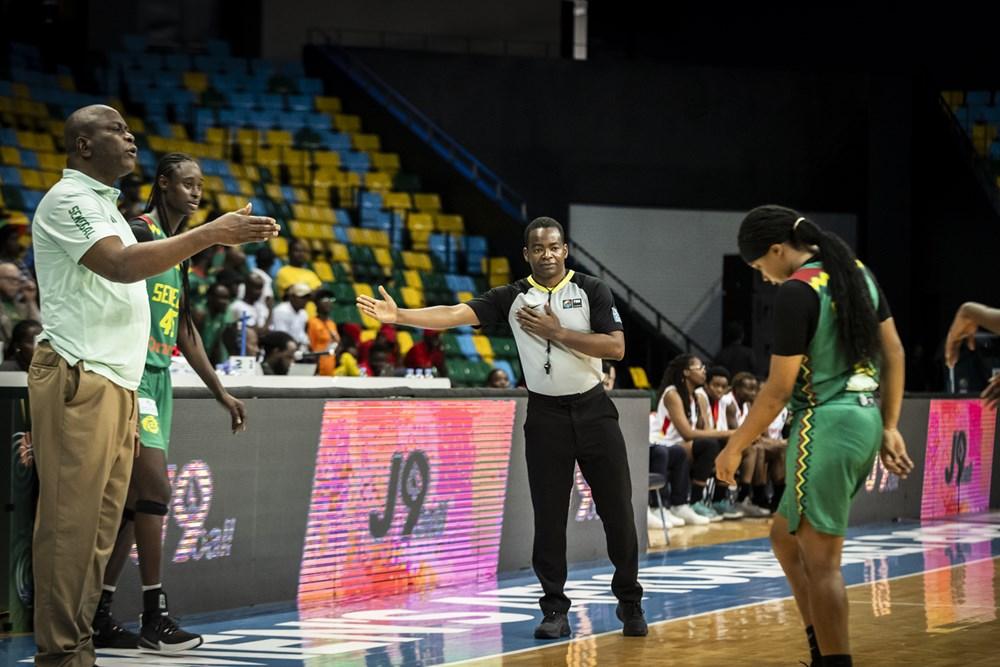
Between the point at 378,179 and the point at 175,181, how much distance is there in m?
15.0

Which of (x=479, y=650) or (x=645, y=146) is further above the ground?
(x=645, y=146)

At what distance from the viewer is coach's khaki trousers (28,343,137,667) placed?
493 cm

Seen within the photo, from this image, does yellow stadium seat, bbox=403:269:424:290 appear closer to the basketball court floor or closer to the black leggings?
the black leggings

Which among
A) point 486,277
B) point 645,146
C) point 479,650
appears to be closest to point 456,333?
point 486,277

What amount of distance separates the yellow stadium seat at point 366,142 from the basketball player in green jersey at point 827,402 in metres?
17.1

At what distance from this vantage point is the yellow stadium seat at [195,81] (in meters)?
21.5

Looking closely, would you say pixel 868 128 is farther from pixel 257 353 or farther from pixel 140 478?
pixel 140 478

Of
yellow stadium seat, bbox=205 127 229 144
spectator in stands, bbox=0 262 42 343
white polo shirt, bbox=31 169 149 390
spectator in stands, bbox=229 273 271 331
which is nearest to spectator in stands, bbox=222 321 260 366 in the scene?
spectator in stands, bbox=229 273 271 331

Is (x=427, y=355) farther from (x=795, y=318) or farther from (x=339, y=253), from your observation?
(x=795, y=318)

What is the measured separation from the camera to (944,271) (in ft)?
73.6

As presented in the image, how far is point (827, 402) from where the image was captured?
506cm

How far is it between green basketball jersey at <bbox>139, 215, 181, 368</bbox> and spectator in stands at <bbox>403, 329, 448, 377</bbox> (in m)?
8.71

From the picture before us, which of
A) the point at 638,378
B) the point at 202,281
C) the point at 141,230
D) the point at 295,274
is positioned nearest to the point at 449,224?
the point at 638,378

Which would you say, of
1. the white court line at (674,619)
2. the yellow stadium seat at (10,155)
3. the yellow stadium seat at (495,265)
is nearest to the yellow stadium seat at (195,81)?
the yellow stadium seat at (10,155)
